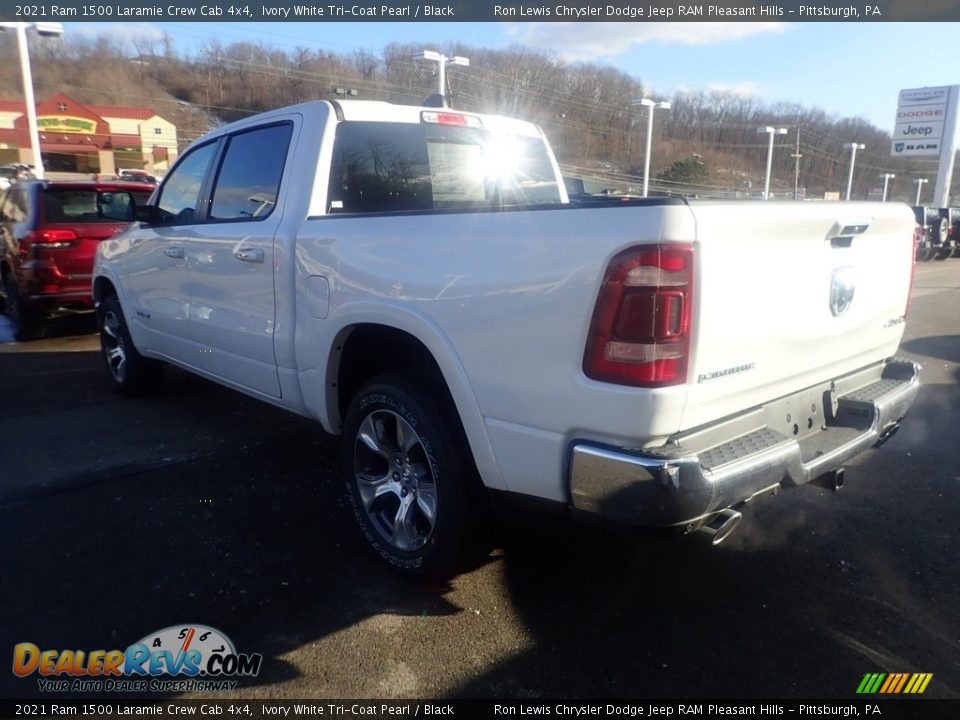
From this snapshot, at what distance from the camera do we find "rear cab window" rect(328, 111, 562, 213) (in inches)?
149

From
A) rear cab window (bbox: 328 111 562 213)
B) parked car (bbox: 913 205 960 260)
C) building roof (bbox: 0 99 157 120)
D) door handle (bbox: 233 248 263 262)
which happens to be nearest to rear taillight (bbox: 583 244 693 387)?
rear cab window (bbox: 328 111 562 213)

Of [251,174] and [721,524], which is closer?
[721,524]

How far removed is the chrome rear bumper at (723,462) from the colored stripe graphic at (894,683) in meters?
0.72

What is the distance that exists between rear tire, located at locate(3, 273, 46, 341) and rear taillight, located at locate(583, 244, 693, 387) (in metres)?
8.05

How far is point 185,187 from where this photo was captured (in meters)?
4.99

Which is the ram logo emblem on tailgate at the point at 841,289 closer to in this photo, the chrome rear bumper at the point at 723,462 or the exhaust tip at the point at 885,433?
the chrome rear bumper at the point at 723,462

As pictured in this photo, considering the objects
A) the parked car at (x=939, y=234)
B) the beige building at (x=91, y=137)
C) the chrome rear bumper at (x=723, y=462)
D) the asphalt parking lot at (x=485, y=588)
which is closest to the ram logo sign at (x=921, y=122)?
the parked car at (x=939, y=234)

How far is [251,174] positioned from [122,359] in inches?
106

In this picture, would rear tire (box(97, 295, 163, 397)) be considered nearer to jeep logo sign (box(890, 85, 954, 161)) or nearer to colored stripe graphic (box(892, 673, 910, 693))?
colored stripe graphic (box(892, 673, 910, 693))

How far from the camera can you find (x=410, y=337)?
3051 mm

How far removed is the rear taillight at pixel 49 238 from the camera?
794 centimetres

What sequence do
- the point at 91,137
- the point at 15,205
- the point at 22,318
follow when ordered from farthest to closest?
the point at 91,137, the point at 15,205, the point at 22,318

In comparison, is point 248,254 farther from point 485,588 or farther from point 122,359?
point 122,359

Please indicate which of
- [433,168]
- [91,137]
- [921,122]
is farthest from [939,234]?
[91,137]
